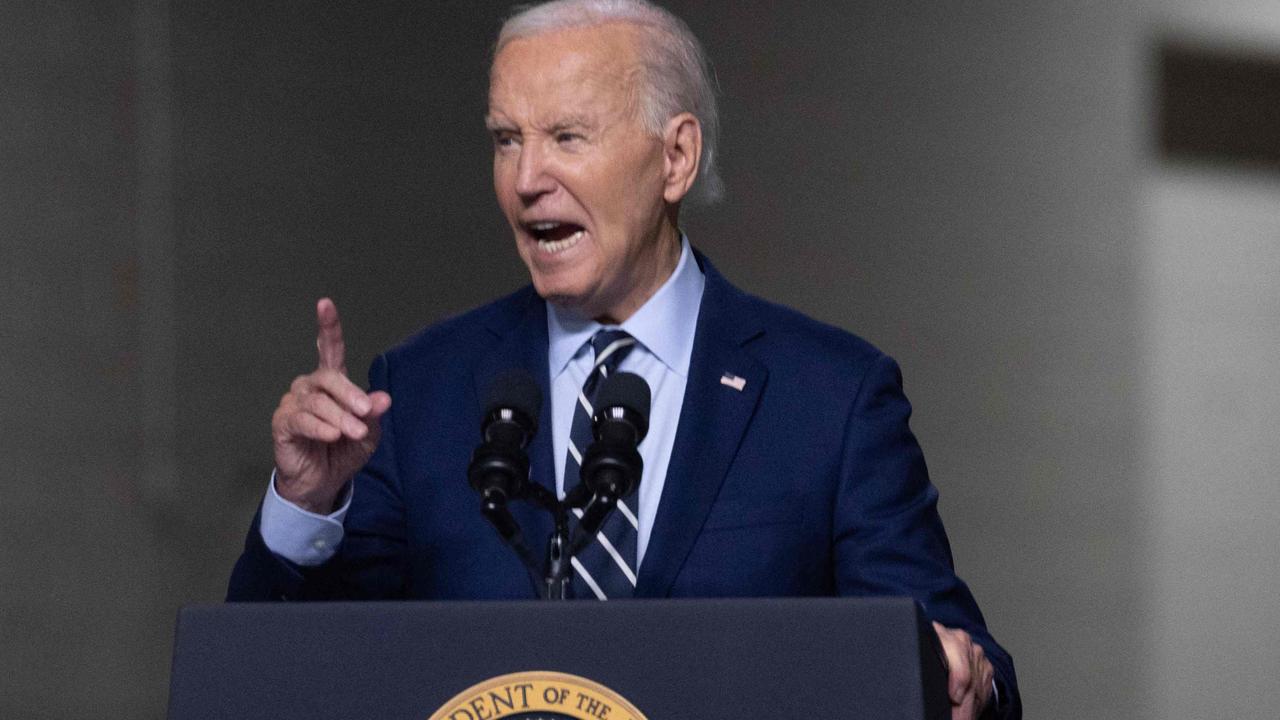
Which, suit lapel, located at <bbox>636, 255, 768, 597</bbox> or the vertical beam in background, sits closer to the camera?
suit lapel, located at <bbox>636, 255, 768, 597</bbox>

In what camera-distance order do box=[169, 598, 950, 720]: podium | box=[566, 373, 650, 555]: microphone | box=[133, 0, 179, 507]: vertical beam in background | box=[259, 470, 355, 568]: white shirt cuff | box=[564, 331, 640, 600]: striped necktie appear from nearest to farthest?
box=[169, 598, 950, 720]: podium, box=[566, 373, 650, 555]: microphone, box=[259, 470, 355, 568]: white shirt cuff, box=[564, 331, 640, 600]: striped necktie, box=[133, 0, 179, 507]: vertical beam in background

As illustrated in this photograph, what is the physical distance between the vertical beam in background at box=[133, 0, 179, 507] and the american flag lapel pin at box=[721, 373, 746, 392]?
2221 mm

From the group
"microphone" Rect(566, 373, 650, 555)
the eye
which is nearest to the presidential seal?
"microphone" Rect(566, 373, 650, 555)

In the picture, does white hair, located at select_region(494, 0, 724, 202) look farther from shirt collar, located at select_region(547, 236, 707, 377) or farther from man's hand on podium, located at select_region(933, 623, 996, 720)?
man's hand on podium, located at select_region(933, 623, 996, 720)

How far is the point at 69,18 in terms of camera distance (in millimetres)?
3953

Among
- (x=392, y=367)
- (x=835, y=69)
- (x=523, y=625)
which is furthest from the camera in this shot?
(x=835, y=69)

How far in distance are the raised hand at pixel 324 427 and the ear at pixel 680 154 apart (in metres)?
0.58

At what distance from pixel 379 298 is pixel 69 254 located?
32.7 inches

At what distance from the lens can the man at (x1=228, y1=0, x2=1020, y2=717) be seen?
2.02m

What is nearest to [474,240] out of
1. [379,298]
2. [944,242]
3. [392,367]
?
[379,298]

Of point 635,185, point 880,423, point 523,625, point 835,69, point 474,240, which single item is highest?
point 835,69

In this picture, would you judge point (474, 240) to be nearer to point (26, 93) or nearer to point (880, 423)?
point (26, 93)

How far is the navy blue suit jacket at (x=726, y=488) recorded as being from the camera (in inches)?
79.6

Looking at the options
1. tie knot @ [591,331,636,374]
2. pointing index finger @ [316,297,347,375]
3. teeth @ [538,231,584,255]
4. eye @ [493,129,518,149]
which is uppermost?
eye @ [493,129,518,149]
